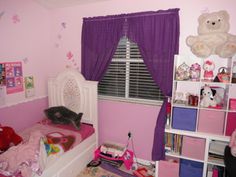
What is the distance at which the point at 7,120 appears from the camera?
250 centimetres

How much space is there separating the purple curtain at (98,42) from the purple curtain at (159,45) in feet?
0.70

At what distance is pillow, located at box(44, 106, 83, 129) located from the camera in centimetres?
260

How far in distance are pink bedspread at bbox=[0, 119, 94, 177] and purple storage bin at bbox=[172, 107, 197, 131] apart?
126cm

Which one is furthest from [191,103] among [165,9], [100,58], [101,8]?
[101,8]

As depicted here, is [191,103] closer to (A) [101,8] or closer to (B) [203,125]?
(B) [203,125]

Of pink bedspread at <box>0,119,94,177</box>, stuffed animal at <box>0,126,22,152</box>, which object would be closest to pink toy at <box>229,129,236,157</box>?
pink bedspread at <box>0,119,94,177</box>

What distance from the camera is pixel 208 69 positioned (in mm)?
2115

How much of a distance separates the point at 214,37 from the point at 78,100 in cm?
208

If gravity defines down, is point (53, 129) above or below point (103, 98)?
below

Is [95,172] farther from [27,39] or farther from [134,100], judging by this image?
[27,39]

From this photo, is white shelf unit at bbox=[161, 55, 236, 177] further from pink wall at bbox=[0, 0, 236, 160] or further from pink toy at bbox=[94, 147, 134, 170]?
pink toy at bbox=[94, 147, 134, 170]

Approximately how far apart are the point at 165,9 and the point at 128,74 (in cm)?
101

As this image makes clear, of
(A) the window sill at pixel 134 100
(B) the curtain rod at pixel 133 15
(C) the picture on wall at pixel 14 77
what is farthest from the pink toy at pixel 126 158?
(B) the curtain rod at pixel 133 15

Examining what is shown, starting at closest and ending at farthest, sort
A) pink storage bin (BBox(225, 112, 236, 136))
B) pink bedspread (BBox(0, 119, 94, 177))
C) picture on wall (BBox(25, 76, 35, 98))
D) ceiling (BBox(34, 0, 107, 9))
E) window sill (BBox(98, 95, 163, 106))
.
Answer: pink bedspread (BBox(0, 119, 94, 177)) < pink storage bin (BBox(225, 112, 236, 136)) < window sill (BBox(98, 95, 163, 106)) < ceiling (BBox(34, 0, 107, 9)) < picture on wall (BBox(25, 76, 35, 98))
